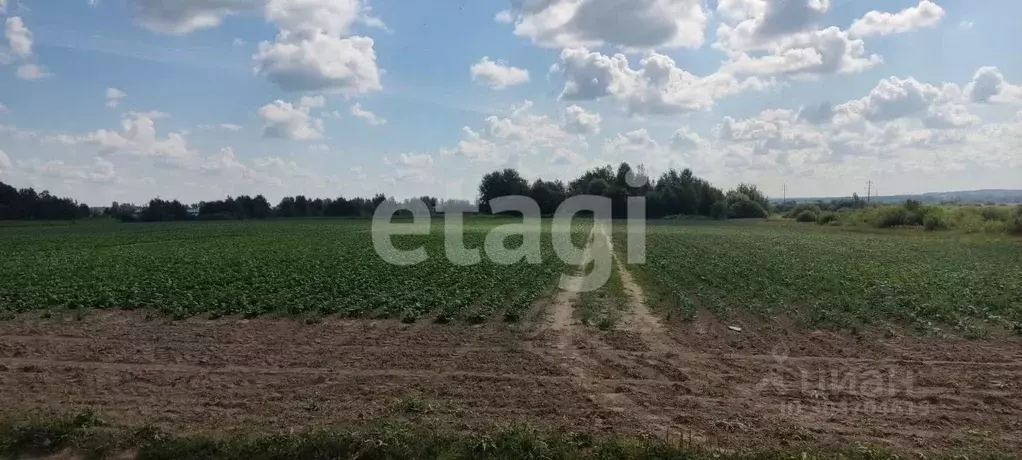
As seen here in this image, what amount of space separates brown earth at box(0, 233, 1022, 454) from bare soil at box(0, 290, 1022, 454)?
0.04 m

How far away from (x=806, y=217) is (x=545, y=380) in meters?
88.8

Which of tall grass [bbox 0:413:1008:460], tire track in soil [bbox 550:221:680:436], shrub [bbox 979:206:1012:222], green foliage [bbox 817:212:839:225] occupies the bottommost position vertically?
tire track in soil [bbox 550:221:680:436]

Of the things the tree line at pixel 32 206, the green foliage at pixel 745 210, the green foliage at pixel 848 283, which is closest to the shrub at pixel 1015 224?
the green foliage at pixel 848 283

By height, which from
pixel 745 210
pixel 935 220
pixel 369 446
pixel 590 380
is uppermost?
pixel 745 210

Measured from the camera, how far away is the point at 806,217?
89312mm

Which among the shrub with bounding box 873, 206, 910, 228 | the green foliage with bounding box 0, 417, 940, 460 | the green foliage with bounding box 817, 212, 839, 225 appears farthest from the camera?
the green foliage with bounding box 817, 212, 839, 225

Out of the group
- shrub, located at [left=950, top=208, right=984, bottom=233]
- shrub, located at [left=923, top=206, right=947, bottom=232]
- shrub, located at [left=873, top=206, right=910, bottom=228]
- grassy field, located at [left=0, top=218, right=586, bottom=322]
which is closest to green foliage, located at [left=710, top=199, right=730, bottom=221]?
shrub, located at [left=873, top=206, right=910, bottom=228]

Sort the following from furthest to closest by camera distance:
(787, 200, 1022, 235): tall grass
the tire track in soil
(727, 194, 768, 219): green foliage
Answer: (727, 194, 768, 219): green foliage < (787, 200, 1022, 235): tall grass < the tire track in soil

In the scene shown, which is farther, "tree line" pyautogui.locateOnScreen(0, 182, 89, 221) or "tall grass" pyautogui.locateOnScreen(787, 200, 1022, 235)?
"tree line" pyautogui.locateOnScreen(0, 182, 89, 221)

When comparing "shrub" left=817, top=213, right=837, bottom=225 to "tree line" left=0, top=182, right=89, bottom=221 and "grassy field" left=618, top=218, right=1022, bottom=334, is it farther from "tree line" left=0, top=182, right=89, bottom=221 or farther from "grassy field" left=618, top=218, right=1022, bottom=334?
"tree line" left=0, top=182, right=89, bottom=221

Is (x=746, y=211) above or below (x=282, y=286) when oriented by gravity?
above

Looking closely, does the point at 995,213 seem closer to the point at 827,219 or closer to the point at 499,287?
the point at 827,219

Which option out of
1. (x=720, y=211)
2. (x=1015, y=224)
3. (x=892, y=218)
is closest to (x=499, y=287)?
(x=1015, y=224)

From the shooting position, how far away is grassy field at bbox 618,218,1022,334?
1452 centimetres
